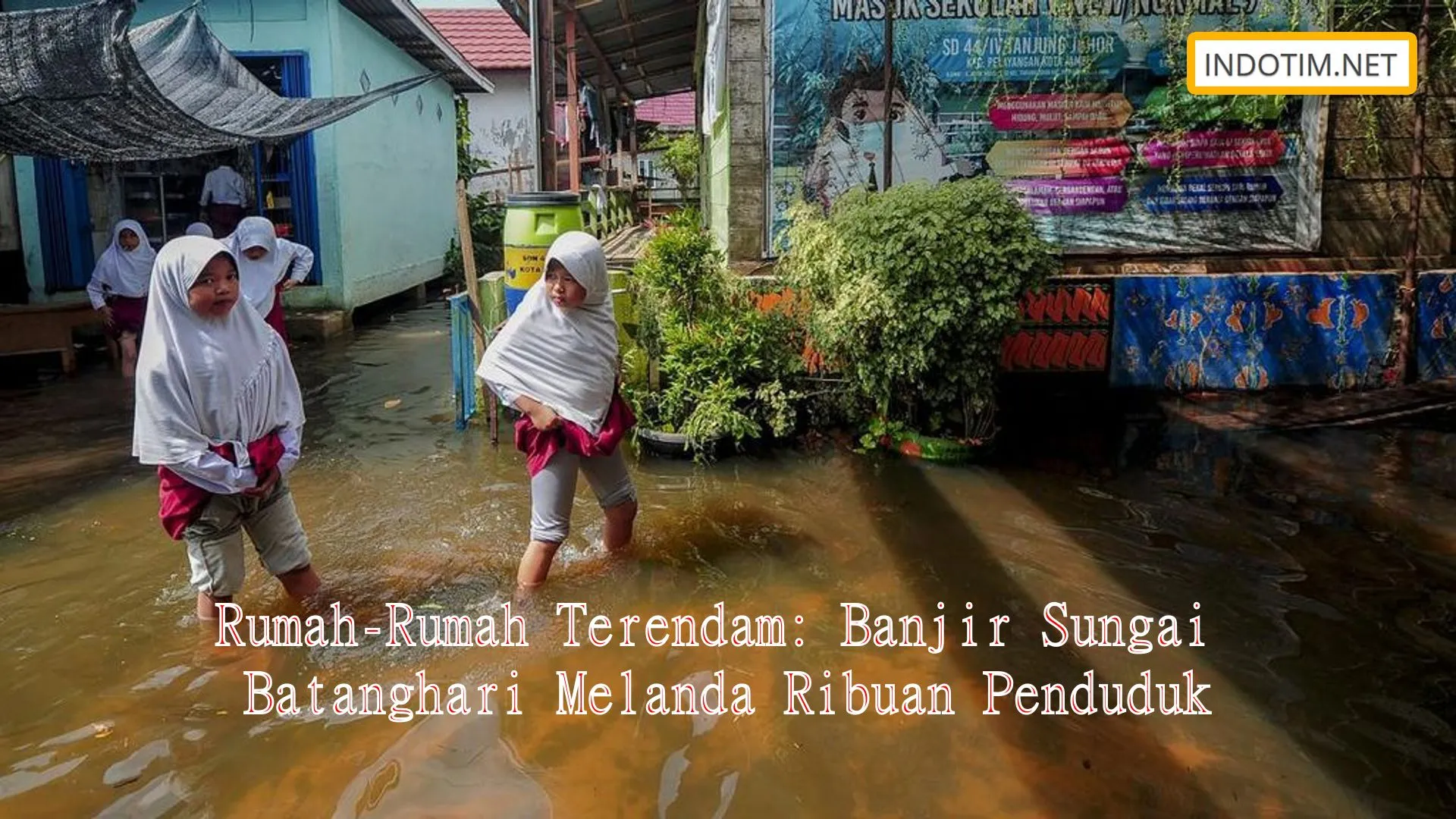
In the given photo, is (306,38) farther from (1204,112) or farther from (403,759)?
(403,759)

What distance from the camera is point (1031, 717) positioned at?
3.07 metres

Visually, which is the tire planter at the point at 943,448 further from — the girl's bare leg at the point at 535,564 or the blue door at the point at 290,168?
the blue door at the point at 290,168

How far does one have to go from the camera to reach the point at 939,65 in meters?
6.77

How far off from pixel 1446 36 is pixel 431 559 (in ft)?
24.2

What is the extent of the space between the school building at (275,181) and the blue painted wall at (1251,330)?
23.9ft

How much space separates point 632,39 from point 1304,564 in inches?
425

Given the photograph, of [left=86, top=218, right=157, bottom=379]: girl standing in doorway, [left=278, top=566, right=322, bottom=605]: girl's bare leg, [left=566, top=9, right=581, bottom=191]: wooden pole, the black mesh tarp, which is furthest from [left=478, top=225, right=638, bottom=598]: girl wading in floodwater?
[left=566, top=9, right=581, bottom=191]: wooden pole

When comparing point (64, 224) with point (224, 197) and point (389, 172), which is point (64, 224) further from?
point (389, 172)

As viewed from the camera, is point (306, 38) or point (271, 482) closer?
point (271, 482)

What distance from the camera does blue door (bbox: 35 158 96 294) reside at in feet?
33.0

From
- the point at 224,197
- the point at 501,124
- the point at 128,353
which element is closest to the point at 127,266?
the point at 128,353

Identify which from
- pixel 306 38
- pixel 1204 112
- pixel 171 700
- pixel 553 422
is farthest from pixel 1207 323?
pixel 306 38

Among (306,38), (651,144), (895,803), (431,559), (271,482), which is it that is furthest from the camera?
(651,144)

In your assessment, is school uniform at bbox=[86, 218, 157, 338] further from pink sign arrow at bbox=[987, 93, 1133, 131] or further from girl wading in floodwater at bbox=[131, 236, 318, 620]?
pink sign arrow at bbox=[987, 93, 1133, 131]
